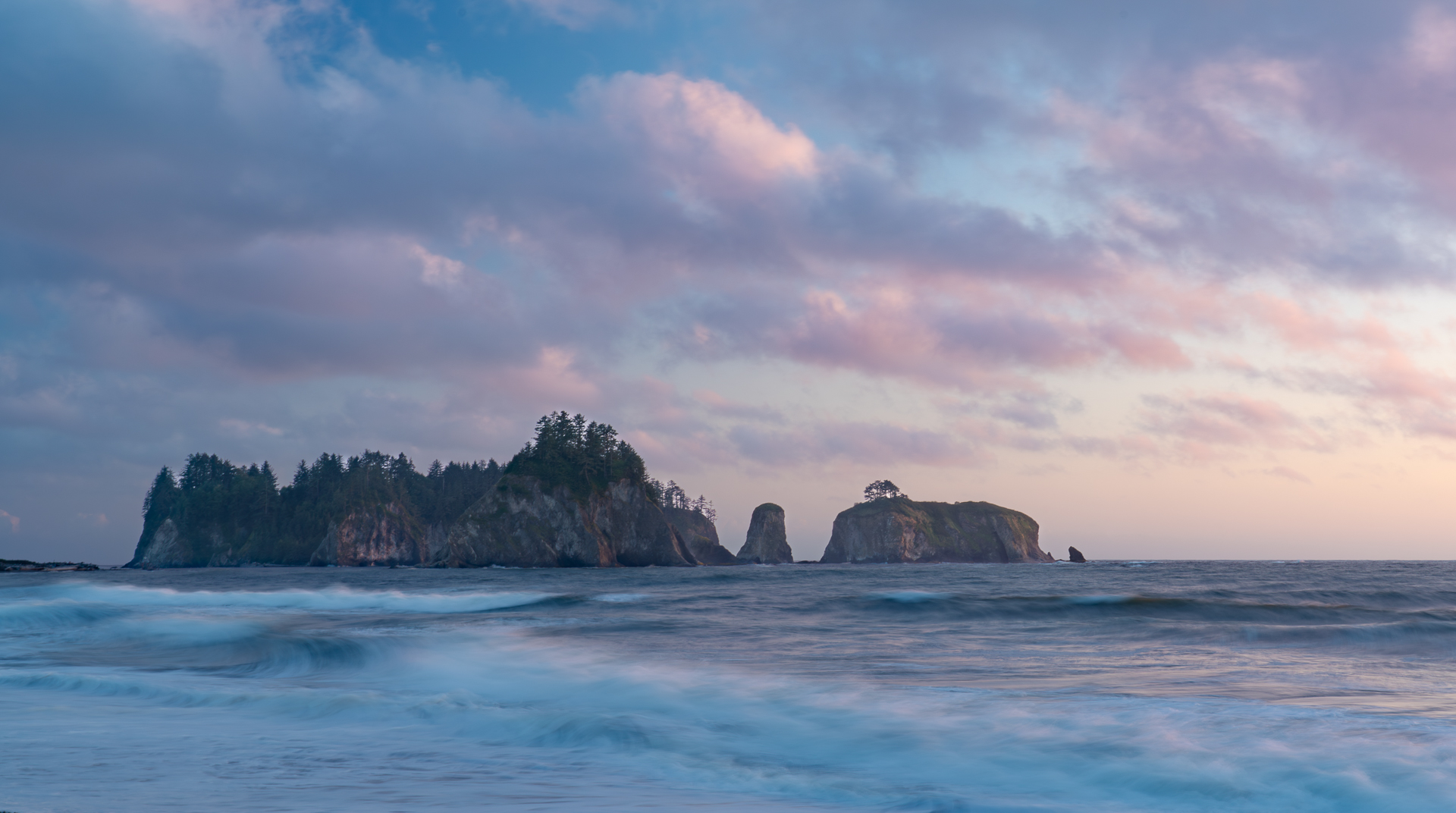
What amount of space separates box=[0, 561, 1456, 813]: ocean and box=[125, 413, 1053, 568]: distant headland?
85384 millimetres

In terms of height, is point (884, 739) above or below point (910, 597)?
above

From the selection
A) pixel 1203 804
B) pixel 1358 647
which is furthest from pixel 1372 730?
pixel 1358 647

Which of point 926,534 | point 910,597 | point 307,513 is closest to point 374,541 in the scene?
point 307,513

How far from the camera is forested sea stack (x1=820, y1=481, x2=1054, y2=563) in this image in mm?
165750

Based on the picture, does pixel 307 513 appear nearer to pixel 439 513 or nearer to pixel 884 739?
pixel 439 513

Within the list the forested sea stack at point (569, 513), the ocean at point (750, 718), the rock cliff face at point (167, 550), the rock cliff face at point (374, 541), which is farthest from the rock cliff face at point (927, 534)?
the ocean at point (750, 718)

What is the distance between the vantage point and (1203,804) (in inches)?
257

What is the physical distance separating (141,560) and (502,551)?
10817 centimetres

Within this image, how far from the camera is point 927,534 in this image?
17000 cm

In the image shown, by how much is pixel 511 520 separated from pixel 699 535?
263 feet

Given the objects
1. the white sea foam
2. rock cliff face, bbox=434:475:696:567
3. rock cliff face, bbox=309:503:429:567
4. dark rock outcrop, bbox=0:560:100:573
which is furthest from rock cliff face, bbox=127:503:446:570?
the white sea foam

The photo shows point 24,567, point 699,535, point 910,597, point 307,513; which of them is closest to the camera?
point 910,597

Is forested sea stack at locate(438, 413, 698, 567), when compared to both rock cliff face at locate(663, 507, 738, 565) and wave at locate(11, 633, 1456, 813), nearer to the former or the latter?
rock cliff face at locate(663, 507, 738, 565)

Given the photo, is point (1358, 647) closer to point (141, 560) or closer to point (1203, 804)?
point (1203, 804)
